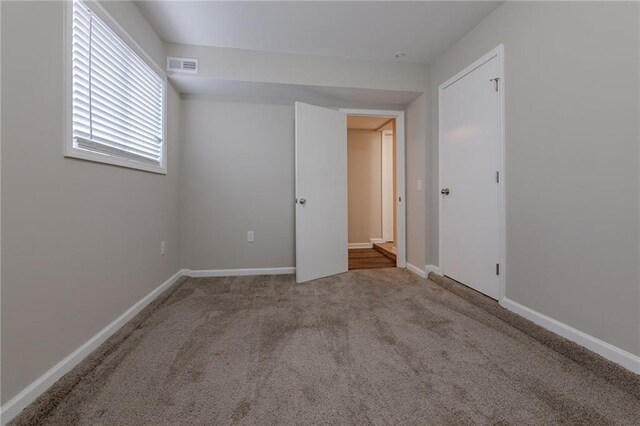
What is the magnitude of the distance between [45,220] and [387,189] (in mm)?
4644

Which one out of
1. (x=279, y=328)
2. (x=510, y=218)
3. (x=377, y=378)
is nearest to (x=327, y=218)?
(x=279, y=328)

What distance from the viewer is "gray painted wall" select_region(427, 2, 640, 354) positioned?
4.32 feet

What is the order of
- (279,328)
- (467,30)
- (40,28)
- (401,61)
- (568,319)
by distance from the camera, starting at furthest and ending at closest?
(401,61) → (467,30) → (279,328) → (568,319) → (40,28)

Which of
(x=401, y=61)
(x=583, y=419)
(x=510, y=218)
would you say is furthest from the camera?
(x=401, y=61)

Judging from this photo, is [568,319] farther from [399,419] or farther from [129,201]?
[129,201]

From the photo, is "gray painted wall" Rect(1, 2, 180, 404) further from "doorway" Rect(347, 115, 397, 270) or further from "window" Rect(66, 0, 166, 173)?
"doorway" Rect(347, 115, 397, 270)

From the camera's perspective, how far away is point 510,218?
6.54ft

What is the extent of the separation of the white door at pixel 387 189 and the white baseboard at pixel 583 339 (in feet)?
10.3

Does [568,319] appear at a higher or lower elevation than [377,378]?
higher

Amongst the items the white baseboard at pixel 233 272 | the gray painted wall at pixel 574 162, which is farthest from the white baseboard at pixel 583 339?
the white baseboard at pixel 233 272

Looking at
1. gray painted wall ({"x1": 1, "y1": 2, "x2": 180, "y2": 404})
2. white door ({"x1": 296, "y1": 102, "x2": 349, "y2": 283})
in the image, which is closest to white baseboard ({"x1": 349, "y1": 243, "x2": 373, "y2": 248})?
white door ({"x1": 296, "y1": 102, "x2": 349, "y2": 283})

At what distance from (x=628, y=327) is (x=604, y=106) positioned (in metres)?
1.10

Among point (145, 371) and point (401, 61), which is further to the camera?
point (401, 61)

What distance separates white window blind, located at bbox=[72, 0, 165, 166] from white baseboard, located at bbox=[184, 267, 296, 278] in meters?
1.30
